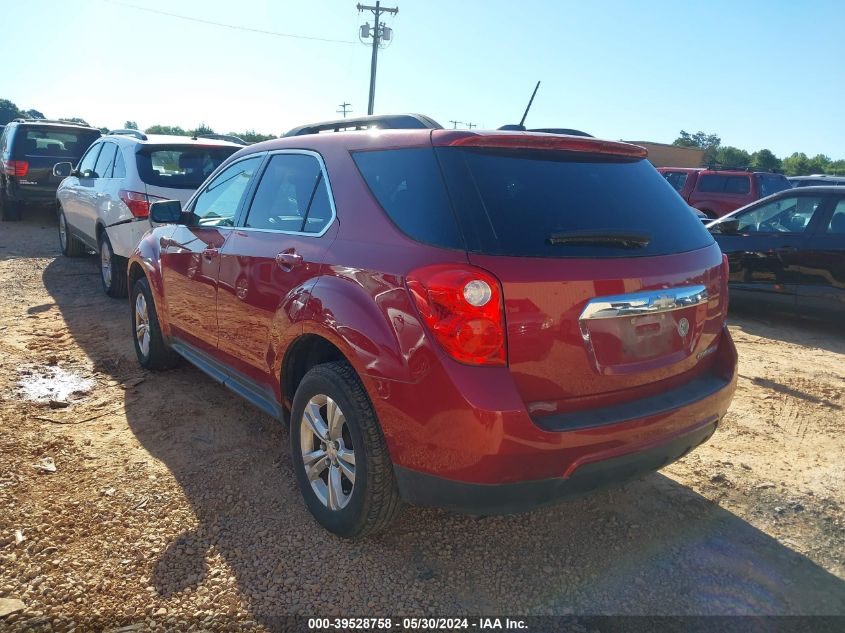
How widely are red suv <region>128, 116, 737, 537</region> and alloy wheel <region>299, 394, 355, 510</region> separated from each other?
0.01m

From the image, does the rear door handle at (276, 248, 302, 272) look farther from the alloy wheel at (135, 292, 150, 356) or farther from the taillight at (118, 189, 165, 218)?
the taillight at (118, 189, 165, 218)

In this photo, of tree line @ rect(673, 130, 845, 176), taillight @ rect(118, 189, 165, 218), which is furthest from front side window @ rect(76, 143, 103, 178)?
tree line @ rect(673, 130, 845, 176)

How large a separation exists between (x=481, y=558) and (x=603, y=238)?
1.43 meters

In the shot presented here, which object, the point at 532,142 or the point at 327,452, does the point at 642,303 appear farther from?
the point at 327,452

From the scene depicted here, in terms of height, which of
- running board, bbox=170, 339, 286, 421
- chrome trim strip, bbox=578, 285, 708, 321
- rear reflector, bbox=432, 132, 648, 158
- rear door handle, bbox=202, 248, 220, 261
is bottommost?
running board, bbox=170, 339, 286, 421

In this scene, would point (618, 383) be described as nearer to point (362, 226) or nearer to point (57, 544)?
point (362, 226)

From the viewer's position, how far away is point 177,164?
706cm

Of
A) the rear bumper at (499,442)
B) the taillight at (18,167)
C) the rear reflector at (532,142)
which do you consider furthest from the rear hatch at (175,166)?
the taillight at (18,167)

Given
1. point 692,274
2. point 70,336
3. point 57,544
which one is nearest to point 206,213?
point 57,544

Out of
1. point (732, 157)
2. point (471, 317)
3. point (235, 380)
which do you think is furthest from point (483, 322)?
point (732, 157)

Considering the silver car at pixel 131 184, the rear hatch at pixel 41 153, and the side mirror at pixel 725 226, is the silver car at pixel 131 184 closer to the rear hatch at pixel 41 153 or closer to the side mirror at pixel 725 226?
the side mirror at pixel 725 226

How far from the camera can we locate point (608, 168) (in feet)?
9.43

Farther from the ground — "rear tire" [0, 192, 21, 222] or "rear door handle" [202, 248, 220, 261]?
"rear door handle" [202, 248, 220, 261]

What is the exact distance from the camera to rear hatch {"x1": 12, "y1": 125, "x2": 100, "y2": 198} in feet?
40.7
